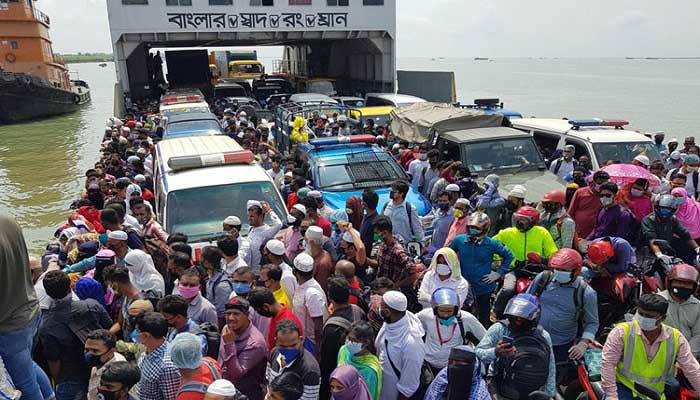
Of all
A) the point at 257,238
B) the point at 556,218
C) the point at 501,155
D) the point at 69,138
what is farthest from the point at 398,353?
the point at 69,138

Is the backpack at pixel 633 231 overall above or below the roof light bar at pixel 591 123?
below

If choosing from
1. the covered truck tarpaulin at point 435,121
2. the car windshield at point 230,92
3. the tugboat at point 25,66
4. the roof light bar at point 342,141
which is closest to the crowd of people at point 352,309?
the roof light bar at point 342,141

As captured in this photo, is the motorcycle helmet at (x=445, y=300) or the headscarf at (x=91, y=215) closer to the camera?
the motorcycle helmet at (x=445, y=300)

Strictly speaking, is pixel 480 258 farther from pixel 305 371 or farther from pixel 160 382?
pixel 160 382

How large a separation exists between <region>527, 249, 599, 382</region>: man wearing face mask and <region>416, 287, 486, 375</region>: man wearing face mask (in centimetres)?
70

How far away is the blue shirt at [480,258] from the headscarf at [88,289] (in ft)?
10.2

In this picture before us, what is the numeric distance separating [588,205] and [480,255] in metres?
2.15

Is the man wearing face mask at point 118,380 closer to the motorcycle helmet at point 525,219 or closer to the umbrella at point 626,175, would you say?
the motorcycle helmet at point 525,219

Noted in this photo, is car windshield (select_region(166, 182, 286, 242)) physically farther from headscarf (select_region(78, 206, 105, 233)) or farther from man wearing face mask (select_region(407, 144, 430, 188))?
man wearing face mask (select_region(407, 144, 430, 188))

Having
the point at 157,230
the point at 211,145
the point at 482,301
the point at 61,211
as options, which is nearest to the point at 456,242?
the point at 482,301

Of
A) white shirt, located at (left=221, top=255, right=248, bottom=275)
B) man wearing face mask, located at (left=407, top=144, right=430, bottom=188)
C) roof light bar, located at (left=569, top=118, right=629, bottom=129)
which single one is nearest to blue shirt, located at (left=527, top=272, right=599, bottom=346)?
white shirt, located at (left=221, top=255, right=248, bottom=275)

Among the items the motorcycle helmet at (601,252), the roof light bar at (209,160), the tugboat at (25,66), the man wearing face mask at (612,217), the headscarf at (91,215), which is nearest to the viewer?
the motorcycle helmet at (601,252)

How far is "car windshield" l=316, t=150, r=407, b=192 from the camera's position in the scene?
7770 mm

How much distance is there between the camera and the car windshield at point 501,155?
8391 mm
